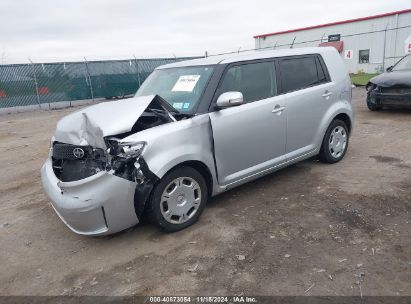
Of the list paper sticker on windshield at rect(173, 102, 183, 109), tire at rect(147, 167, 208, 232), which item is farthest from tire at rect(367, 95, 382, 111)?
tire at rect(147, 167, 208, 232)

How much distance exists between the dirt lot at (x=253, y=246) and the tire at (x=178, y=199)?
0.15 m

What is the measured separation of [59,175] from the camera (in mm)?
3699

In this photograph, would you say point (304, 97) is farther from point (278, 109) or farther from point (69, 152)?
point (69, 152)

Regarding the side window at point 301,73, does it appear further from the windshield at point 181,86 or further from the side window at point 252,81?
the windshield at point 181,86

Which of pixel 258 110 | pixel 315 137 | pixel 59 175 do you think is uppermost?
pixel 258 110

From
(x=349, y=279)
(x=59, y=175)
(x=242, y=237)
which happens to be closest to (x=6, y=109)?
(x=59, y=175)

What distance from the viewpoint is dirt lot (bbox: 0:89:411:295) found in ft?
9.52

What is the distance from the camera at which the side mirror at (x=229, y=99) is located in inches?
150

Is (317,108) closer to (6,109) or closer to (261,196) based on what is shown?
(261,196)

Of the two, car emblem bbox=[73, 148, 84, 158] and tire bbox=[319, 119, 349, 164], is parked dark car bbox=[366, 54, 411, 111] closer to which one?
tire bbox=[319, 119, 349, 164]

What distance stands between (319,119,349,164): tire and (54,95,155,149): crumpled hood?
2.85 metres

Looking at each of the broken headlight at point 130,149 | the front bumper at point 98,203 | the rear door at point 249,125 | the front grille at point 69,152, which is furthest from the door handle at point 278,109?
the front grille at point 69,152

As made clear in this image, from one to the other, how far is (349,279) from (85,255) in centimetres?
242

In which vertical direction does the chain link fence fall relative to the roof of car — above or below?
below
